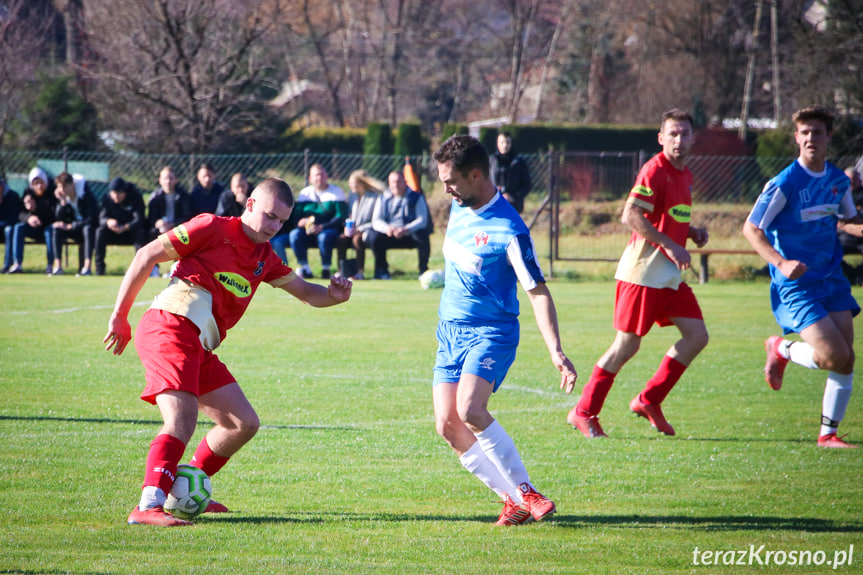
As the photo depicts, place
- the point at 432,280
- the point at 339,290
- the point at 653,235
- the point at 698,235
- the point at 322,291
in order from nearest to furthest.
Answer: the point at 339,290, the point at 322,291, the point at 653,235, the point at 698,235, the point at 432,280

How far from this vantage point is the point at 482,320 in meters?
4.56

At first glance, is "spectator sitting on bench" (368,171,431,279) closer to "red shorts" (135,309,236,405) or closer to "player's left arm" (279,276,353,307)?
"player's left arm" (279,276,353,307)

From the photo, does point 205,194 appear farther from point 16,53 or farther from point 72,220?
point 16,53

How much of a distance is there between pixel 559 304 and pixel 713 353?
4158mm

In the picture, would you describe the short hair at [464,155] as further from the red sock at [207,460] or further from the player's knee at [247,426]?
the red sock at [207,460]

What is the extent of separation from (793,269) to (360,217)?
11.6m

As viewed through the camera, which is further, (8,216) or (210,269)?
(8,216)

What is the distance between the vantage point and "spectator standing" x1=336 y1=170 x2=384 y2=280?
55.1 ft

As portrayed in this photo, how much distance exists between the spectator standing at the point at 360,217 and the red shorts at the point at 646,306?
10.5 meters

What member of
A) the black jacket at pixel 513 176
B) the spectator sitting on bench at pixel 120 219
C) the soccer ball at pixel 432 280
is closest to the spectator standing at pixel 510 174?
the black jacket at pixel 513 176

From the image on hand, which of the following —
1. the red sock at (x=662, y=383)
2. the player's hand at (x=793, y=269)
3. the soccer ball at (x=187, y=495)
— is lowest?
the soccer ball at (x=187, y=495)

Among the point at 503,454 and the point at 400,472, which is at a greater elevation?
the point at 503,454

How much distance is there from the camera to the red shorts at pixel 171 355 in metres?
4.20

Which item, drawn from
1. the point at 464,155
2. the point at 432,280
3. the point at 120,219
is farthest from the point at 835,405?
the point at 120,219
